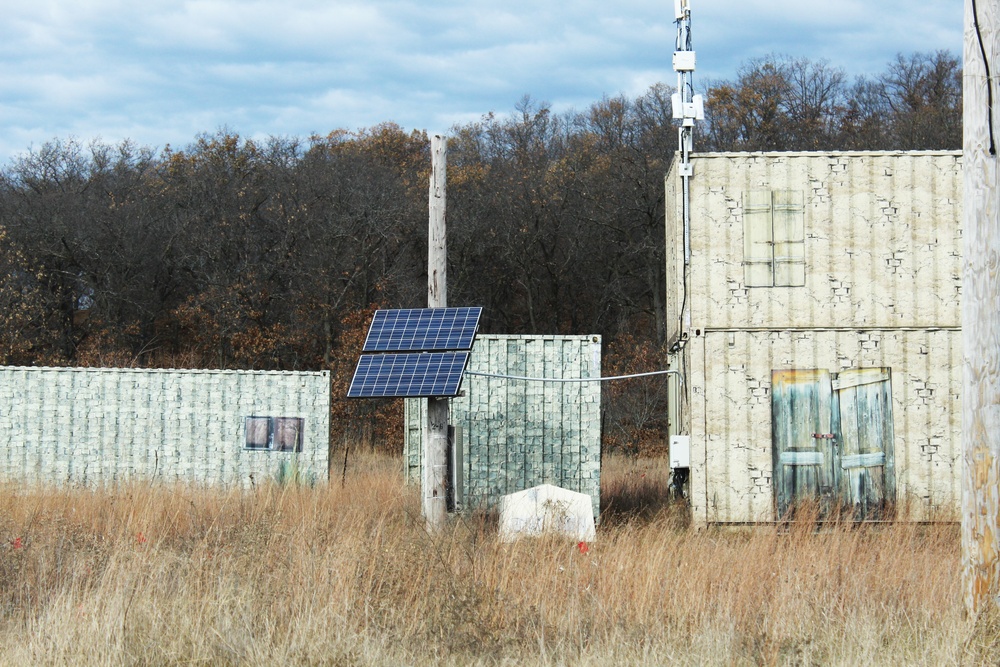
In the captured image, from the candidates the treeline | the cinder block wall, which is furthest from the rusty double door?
the treeline

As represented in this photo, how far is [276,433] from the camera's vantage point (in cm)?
1606

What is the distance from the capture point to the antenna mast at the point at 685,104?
44.5 ft

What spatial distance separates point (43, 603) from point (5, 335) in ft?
72.3

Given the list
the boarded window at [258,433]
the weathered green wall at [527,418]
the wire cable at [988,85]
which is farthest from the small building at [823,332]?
the boarded window at [258,433]

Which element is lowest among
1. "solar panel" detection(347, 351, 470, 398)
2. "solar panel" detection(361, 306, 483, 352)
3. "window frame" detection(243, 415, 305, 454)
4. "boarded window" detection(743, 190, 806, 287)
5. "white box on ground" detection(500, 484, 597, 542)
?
"white box on ground" detection(500, 484, 597, 542)

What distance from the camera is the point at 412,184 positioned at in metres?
37.3

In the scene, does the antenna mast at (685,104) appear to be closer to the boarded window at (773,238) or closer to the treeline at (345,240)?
the boarded window at (773,238)

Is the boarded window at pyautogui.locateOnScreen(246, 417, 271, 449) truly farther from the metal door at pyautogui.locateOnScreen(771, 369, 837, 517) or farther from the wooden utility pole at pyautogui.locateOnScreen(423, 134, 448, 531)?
the metal door at pyautogui.locateOnScreen(771, 369, 837, 517)

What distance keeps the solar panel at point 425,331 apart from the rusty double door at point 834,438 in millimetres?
4335

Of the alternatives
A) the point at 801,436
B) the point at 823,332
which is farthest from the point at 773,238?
the point at 801,436

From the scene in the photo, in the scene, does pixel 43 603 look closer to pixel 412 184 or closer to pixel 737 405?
pixel 737 405

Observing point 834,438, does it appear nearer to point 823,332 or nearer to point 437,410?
point 823,332

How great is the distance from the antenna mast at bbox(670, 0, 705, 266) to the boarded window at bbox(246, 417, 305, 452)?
21.4 feet

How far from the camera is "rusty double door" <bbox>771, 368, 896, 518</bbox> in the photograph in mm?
13188
